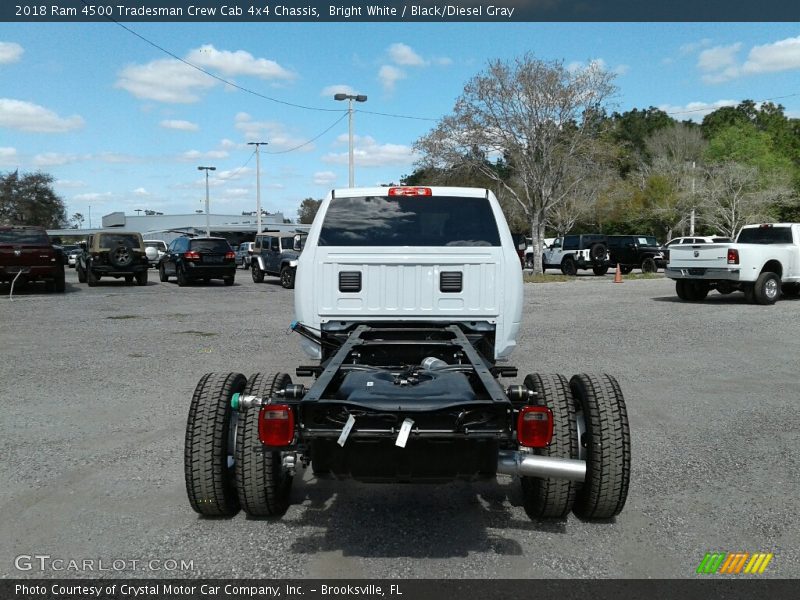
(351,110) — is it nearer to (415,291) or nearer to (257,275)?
(257,275)

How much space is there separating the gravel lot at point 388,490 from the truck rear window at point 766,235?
8157mm

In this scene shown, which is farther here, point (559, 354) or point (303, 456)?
point (559, 354)

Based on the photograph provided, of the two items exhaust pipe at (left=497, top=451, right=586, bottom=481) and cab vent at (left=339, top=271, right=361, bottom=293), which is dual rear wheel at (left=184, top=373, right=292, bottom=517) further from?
cab vent at (left=339, top=271, right=361, bottom=293)

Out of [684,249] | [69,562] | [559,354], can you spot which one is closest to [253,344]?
[559,354]

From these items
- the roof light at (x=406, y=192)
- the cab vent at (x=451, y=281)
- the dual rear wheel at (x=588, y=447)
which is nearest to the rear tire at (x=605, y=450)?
the dual rear wheel at (x=588, y=447)

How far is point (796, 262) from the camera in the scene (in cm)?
1759

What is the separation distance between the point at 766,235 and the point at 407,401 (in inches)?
694

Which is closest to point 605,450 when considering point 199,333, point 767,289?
point 199,333

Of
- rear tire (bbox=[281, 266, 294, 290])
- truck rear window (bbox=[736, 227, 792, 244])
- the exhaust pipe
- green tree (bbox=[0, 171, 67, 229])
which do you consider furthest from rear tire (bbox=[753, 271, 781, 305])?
green tree (bbox=[0, 171, 67, 229])

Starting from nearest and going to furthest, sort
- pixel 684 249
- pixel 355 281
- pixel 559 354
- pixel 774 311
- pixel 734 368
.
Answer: pixel 355 281
pixel 734 368
pixel 559 354
pixel 774 311
pixel 684 249

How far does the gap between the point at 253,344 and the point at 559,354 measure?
4731 mm

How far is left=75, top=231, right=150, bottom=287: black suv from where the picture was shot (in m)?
24.2

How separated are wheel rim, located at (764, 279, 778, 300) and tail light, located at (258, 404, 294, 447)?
16391 millimetres
